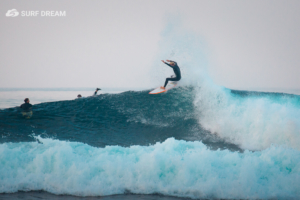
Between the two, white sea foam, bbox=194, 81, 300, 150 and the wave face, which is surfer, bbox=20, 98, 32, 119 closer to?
the wave face

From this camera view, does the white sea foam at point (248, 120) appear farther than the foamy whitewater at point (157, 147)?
Yes

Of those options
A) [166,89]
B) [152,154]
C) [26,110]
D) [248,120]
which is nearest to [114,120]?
[166,89]

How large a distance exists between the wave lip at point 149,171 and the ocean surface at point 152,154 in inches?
0.9

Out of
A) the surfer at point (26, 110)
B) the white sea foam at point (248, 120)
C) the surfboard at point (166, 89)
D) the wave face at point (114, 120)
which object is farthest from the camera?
the surfboard at point (166, 89)

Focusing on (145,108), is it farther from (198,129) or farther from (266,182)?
(266,182)

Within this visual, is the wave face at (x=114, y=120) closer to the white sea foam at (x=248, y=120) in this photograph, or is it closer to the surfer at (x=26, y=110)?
the surfer at (x=26, y=110)

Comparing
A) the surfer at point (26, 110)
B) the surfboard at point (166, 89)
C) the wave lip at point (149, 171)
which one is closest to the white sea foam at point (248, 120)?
the surfboard at point (166, 89)

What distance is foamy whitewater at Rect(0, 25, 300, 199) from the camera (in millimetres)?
4777

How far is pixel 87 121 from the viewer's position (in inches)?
368

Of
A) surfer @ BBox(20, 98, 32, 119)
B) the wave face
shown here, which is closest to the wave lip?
the wave face

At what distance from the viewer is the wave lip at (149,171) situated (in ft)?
15.4

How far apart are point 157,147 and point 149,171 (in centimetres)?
109

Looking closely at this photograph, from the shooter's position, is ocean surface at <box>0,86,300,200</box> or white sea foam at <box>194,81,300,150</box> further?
white sea foam at <box>194,81,300,150</box>

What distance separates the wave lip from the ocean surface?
2 cm
